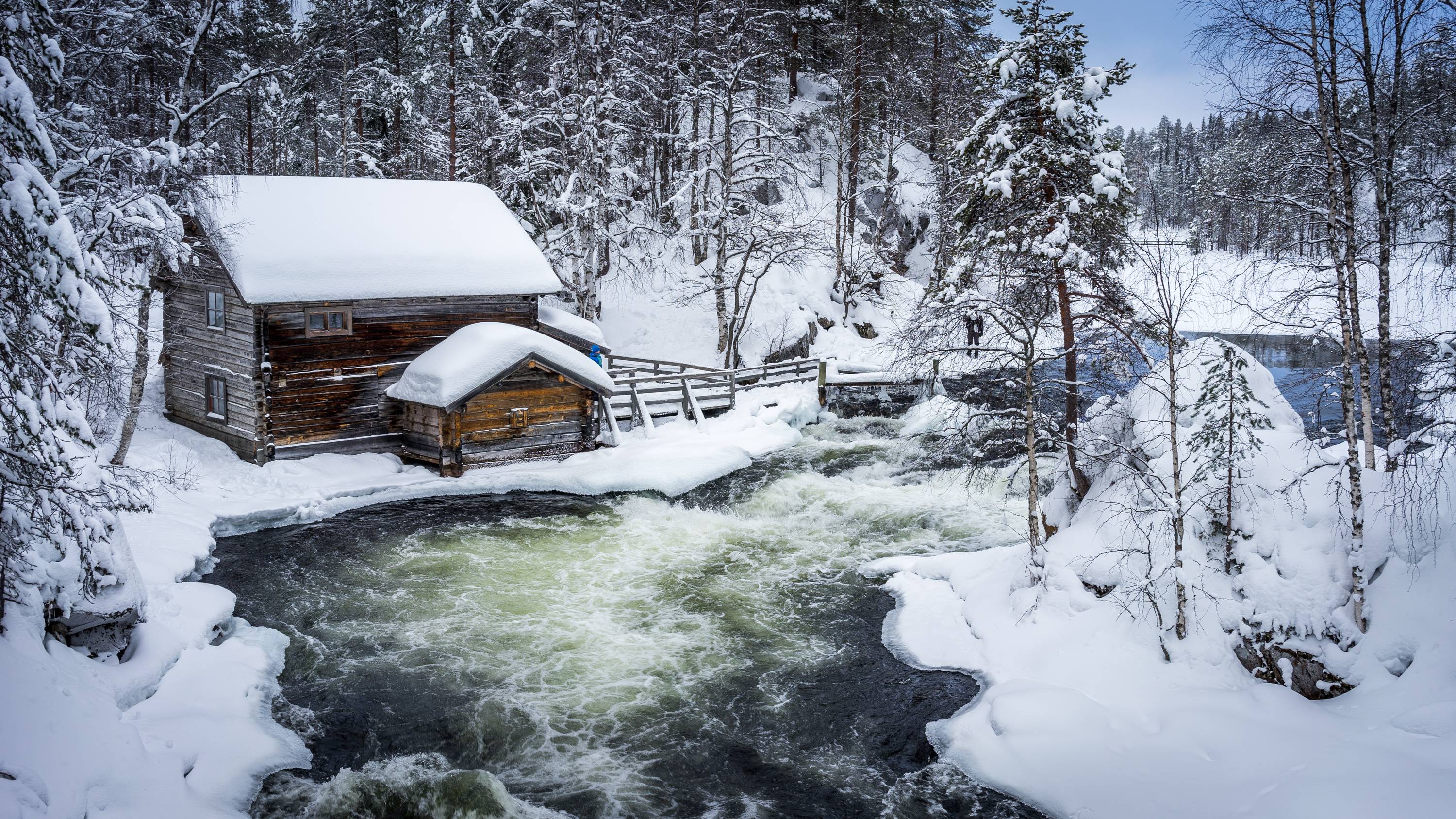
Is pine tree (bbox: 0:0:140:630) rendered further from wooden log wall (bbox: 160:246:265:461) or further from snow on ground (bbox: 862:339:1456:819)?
wooden log wall (bbox: 160:246:265:461)

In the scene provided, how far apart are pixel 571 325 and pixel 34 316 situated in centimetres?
1744

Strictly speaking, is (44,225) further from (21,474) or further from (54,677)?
(54,677)

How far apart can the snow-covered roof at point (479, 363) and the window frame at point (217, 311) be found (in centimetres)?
400

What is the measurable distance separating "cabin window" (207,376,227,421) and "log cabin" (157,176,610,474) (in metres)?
0.06

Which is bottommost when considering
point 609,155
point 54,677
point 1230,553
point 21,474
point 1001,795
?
point 1001,795

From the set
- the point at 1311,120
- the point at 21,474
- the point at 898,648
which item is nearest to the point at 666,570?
the point at 898,648

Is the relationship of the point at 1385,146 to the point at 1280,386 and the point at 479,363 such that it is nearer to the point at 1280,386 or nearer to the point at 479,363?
the point at 479,363

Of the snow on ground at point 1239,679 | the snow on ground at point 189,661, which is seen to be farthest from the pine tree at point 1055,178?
the snow on ground at point 189,661

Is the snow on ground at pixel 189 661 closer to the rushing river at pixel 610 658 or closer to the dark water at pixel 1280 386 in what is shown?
the rushing river at pixel 610 658

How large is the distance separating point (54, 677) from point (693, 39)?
29.0 metres

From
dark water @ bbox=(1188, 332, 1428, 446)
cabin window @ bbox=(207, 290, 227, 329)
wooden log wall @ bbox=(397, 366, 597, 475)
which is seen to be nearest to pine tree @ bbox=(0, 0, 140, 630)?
dark water @ bbox=(1188, 332, 1428, 446)

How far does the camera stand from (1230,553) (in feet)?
33.0

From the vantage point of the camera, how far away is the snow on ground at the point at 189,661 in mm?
6992

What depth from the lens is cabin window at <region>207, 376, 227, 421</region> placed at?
2000 centimetres
